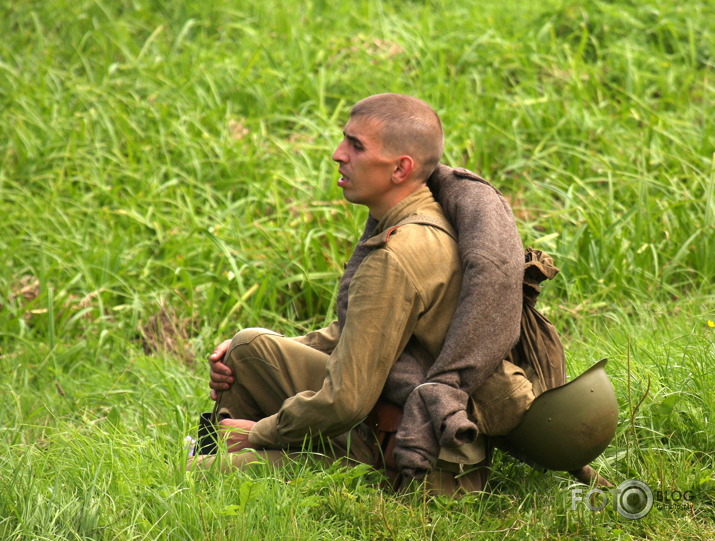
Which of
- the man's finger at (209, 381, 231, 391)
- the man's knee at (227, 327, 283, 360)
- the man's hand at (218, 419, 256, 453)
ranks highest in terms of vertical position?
the man's knee at (227, 327, 283, 360)

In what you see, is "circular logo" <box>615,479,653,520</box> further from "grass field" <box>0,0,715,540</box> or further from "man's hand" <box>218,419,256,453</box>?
"man's hand" <box>218,419,256,453</box>

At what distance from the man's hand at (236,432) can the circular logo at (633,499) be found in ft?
3.85

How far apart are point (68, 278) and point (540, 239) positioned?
2.58 m

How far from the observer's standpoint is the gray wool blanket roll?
2818mm

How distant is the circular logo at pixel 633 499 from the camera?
2.93 metres

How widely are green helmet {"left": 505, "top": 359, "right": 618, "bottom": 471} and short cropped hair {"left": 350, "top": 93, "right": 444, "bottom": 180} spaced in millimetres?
837

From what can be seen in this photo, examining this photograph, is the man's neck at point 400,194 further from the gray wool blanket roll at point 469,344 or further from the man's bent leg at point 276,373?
the man's bent leg at point 276,373

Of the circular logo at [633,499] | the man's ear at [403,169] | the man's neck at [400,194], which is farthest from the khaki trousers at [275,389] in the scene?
the man's ear at [403,169]

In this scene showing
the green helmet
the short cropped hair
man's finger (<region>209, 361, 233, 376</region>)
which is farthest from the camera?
man's finger (<region>209, 361, 233, 376</region>)

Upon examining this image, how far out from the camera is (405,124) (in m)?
3.01

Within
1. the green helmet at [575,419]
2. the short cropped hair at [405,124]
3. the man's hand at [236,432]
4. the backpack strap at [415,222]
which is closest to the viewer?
the green helmet at [575,419]

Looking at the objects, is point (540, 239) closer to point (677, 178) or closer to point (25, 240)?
point (677, 178)

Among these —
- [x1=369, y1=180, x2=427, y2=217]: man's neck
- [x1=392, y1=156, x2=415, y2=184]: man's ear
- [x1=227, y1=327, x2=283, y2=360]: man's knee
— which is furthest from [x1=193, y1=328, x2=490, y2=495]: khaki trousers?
[x1=392, y1=156, x2=415, y2=184]: man's ear

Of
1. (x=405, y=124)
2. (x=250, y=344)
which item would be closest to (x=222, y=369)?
(x=250, y=344)
